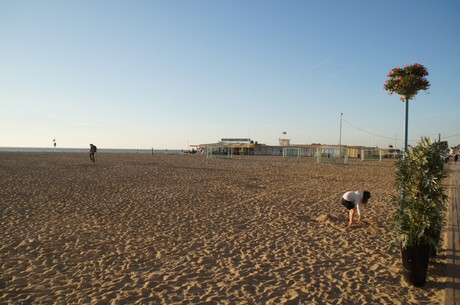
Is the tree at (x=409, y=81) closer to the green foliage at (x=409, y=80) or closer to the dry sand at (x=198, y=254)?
the green foliage at (x=409, y=80)

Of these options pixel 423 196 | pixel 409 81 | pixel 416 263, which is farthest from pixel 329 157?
pixel 423 196

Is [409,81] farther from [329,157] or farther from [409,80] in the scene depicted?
[329,157]

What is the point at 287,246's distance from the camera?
5555 millimetres

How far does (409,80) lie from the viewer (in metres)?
5.81

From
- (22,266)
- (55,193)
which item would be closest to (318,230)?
(22,266)

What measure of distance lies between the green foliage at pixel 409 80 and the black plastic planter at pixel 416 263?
3414mm

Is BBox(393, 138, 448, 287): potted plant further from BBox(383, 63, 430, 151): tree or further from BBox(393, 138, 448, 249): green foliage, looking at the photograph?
BBox(383, 63, 430, 151): tree

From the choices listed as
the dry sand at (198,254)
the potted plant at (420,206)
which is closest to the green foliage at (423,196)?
the potted plant at (420,206)

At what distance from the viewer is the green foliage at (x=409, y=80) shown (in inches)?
230

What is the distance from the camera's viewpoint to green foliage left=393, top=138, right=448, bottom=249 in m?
3.66

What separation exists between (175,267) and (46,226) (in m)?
3.90

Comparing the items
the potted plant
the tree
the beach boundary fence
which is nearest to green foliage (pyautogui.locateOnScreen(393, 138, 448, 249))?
the potted plant

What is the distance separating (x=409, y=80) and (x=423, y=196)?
306 cm

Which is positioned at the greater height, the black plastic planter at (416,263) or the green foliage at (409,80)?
the green foliage at (409,80)
